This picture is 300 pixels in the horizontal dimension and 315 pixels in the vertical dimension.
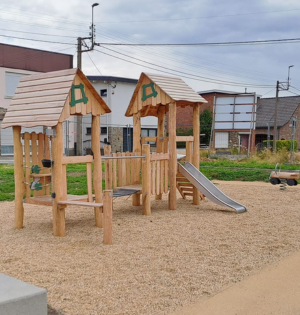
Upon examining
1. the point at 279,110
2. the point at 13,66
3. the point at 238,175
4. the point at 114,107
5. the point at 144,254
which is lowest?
the point at 238,175

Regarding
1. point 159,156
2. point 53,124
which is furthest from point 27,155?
point 159,156

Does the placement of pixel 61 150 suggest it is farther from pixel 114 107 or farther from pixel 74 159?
pixel 114 107

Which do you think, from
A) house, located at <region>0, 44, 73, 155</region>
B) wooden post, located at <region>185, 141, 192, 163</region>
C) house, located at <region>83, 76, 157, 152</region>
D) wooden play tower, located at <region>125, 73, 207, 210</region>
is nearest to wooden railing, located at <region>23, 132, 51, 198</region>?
wooden play tower, located at <region>125, 73, 207, 210</region>

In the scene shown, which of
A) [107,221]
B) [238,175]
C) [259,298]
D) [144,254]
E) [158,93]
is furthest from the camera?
[238,175]

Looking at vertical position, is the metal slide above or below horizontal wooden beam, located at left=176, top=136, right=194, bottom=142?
below

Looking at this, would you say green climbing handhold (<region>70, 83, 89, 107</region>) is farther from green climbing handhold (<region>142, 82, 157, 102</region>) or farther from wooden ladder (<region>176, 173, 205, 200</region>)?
wooden ladder (<region>176, 173, 205, 200</region>)

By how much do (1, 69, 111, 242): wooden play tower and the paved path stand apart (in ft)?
8.44

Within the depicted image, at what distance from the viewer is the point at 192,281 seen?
14.7 ft

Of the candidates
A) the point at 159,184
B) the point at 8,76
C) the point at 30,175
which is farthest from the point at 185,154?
the point at 8,76

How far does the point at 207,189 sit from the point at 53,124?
13.4 ft

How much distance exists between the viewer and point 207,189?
9133 mm

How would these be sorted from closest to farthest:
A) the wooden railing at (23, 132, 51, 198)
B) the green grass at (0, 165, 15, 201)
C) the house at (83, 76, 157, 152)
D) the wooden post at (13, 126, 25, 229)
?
the wooden post at (13, 126, 25, 229) < the wooden railing at (23, 132, 51, 198) < the green grass at (0, 165, 15, 201) < the house at (83, 76, 157, 152)

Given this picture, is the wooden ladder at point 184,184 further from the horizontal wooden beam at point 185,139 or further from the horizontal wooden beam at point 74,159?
the horizontal wooden beam at point 74,159

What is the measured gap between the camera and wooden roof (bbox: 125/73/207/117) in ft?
29.5
